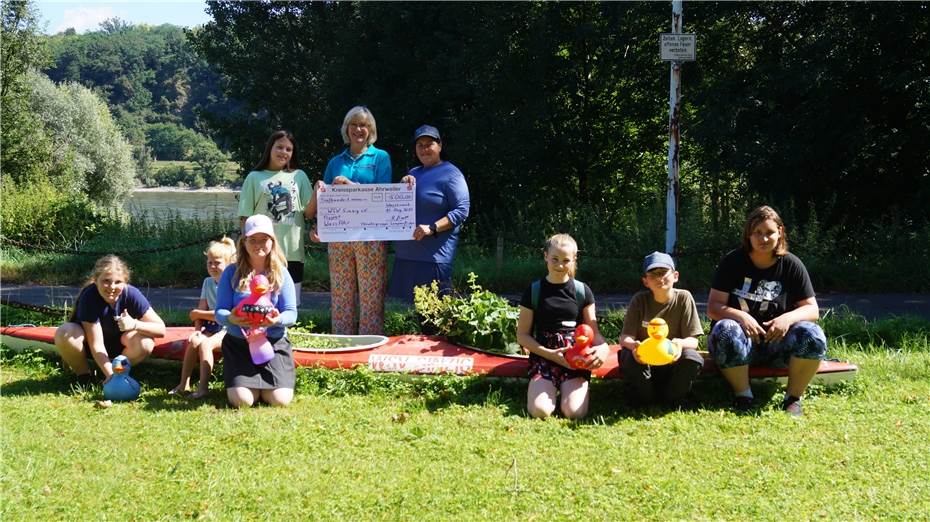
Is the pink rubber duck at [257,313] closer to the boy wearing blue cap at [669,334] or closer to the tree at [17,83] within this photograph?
the boy wearing blue cap at [669,334]

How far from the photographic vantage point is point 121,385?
601 cm

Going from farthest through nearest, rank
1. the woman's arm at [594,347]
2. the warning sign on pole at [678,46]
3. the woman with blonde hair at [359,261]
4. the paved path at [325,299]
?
the paved path at [325,299]
the warning sign on pole at [678,46]
the woman with blonde hair at [359,261]
the woman's arm at [594,347]

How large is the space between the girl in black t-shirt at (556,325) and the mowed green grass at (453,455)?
23 cm

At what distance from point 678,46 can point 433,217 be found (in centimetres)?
491

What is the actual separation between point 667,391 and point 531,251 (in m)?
8.88

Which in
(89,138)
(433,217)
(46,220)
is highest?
(89,138)

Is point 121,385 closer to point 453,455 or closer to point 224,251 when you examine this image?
point 224,251

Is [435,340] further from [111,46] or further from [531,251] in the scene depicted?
[111,46]

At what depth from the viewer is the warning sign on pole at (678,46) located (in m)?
10.1

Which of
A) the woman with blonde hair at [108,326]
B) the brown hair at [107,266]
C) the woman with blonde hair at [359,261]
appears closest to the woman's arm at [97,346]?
the woman with blonde hair at [108,326]

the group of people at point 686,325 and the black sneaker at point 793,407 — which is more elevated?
the group of people at point 686,325

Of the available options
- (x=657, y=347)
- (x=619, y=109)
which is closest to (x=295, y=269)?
(x=657, y=347)

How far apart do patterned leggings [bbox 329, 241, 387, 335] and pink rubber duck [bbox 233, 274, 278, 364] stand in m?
1.36

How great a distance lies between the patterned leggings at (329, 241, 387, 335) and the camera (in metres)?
7.04
